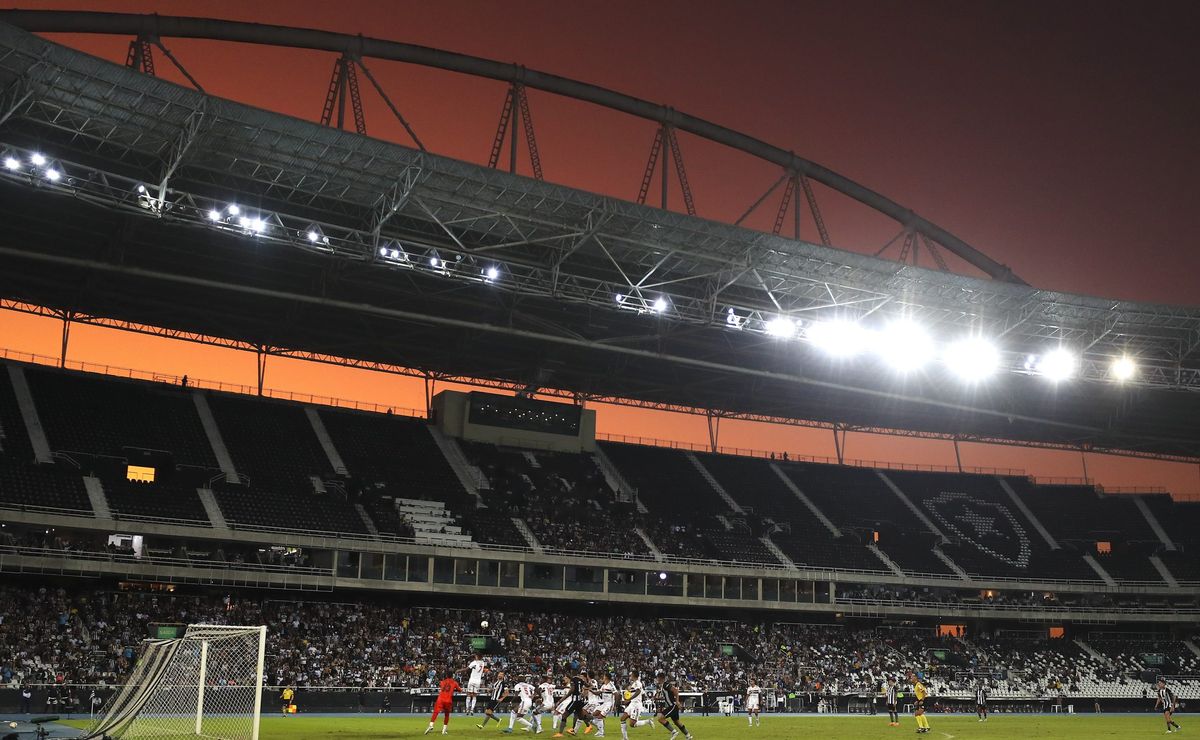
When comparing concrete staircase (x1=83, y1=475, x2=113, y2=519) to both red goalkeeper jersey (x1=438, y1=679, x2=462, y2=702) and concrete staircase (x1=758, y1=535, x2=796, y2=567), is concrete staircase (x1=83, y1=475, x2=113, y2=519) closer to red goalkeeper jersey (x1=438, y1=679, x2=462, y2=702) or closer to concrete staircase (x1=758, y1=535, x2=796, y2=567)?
red goalkeeper jersey (x1=438, y1=679, x2=462, y2=702)

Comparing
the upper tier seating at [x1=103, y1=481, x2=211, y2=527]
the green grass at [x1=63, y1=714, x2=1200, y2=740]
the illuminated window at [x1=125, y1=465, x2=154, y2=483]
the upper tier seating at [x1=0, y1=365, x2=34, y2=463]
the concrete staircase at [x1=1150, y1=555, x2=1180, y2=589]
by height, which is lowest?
the green grass at [x1=63, y1=714, x2=1200, y2=740]

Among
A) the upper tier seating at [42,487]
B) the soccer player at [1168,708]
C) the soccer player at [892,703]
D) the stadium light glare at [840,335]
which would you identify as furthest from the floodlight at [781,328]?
the upper tier seating at [42,487]

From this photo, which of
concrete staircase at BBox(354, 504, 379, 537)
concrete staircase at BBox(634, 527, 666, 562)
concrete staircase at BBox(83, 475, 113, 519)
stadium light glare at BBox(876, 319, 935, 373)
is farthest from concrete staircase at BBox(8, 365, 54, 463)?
stadium light glare at BBox(876, 319, 935, 373)

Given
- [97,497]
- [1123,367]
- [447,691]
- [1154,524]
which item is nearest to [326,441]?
[97,497]

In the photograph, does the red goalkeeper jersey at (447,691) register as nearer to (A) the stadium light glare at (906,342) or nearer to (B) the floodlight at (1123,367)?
(A) the stadium light glare at (906,342)

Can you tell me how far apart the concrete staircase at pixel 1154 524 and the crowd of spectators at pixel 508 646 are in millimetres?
13284

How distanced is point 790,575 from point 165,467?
1299 inches

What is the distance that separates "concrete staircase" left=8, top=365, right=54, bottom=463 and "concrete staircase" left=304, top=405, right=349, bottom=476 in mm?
13805

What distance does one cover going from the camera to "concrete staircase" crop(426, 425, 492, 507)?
6259cm

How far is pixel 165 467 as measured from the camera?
54031mm

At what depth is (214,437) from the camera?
5853 centimetres

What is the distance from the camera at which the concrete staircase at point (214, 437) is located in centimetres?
5559

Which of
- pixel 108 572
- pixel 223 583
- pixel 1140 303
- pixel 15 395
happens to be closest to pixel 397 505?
pixel 223 583

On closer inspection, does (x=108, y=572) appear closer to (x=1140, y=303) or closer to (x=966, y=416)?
(x=1140, y=303)
